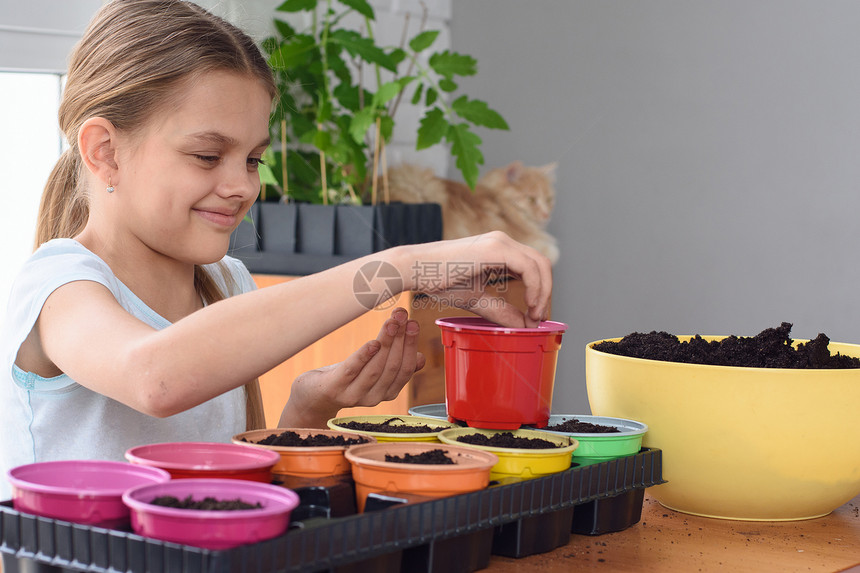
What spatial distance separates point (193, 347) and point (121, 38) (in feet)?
1.61

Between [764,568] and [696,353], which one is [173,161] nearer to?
Result: [696,353]

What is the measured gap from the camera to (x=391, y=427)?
820 mm

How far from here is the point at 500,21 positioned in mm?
2586

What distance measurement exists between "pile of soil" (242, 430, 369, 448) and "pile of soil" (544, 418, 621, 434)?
0.66 feet

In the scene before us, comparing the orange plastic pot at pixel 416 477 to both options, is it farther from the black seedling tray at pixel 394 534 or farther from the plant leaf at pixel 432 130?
the plant leaf at pixel 432 130

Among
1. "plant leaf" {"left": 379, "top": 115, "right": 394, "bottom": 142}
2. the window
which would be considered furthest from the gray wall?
the window

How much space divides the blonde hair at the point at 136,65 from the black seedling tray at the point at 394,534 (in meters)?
0.53

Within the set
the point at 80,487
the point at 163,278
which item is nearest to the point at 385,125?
the point at 163,278

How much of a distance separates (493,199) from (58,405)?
4.52ft

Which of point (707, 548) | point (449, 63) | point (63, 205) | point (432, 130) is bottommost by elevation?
point (707, 548)

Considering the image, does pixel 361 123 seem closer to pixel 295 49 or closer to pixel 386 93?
pixel 386 93

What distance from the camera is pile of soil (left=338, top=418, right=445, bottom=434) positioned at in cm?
80

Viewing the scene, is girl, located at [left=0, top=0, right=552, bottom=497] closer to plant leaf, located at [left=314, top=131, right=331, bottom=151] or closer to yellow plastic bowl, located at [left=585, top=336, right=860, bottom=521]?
yellow plastic bowl, located at [left=585, top=336, right=860, bottom=521]

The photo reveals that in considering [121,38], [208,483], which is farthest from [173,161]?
[208,483]
